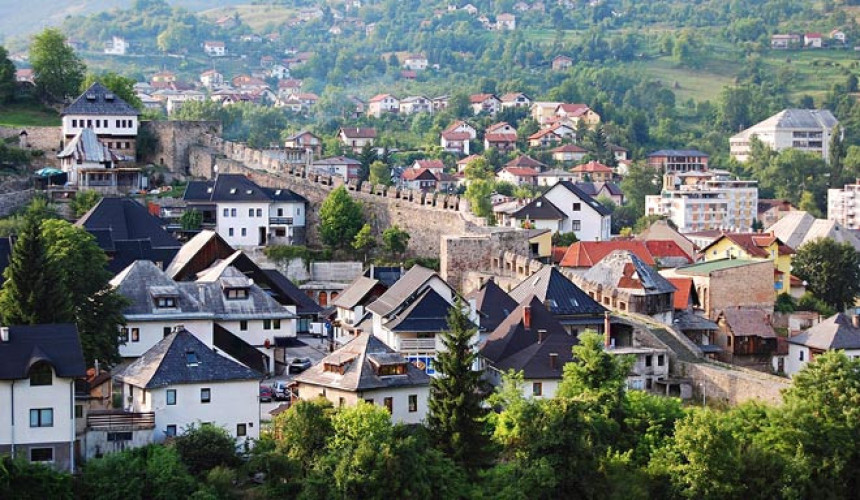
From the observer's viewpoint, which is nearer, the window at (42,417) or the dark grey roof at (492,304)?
the window at (42,417)

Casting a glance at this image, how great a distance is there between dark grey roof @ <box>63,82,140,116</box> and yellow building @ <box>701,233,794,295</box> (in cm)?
2546

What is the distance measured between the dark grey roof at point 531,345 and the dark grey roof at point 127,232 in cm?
1311

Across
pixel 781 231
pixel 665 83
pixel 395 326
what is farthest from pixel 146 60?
pixel 395 326

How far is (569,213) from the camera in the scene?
74938 mm

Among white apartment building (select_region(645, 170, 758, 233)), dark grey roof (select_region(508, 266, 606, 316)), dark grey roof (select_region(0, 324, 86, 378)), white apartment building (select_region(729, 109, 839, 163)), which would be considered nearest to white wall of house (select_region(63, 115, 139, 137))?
dark grey roof (select_region(508, 266, 606, 316))

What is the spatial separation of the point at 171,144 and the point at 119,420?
120 feet

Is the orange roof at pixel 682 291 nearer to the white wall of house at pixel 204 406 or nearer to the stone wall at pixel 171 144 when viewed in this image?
the white wall of house at pixel 204 406

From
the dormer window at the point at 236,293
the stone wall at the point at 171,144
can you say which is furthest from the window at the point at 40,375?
the stone wall at the point at 171,144

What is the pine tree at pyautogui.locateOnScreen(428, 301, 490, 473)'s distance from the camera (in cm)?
3884

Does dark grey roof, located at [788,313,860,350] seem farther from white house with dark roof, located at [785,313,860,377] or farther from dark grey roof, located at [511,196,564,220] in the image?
dark grey roof, located at [511,196,564,220]

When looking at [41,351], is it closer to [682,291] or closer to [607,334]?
[607,334]

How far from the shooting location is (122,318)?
44562mm

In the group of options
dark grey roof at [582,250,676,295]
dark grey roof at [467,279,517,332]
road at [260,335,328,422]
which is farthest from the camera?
dark grey roof at [582,250,676,295]

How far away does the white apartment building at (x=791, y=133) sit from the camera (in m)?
150
